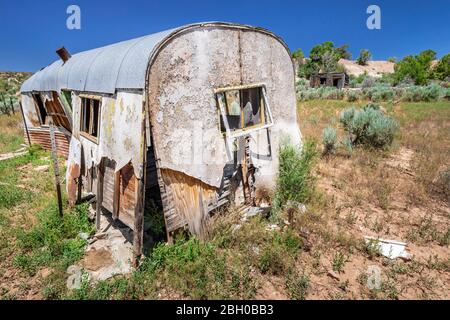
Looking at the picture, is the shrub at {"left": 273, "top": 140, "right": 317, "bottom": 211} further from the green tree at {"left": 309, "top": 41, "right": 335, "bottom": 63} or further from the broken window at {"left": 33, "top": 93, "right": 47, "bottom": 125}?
the green tree at {"left": 309, "top": 41, "right": 335, "bottom": 63}

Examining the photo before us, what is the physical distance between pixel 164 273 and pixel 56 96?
6805 mm

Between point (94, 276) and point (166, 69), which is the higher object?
point (166, 69)

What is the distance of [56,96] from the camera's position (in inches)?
311

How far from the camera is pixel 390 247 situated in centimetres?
439

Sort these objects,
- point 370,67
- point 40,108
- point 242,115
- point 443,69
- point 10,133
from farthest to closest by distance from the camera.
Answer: point 370,67, point 443,69, point 10,133, point 40,108, point 242,115

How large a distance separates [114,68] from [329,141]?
272 inches

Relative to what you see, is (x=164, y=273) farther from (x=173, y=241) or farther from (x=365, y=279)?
(x=365, y=279)

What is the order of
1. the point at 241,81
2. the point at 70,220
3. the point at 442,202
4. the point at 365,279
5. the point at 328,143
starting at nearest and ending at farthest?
the point at 365,279, the point at 241,81, the point at 70,220, the point at 442,202, the point at 328,143

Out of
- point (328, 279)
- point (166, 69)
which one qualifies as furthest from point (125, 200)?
point (328, 279)

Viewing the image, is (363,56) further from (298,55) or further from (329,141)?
(329,141)

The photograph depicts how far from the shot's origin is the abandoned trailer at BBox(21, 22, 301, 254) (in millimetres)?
3891

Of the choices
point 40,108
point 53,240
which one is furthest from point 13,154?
point 53,240

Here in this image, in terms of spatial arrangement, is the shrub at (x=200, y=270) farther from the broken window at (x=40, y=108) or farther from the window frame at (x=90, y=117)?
the broken window at (x=40, y=108)

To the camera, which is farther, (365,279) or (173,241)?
(173,241)
